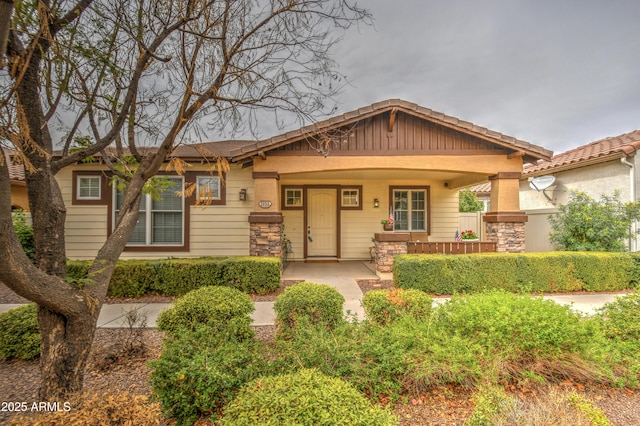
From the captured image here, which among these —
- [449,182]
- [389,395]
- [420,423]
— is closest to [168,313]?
[389,395]

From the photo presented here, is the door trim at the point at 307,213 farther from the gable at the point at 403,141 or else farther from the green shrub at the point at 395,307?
the green shrub at the point at 395,307

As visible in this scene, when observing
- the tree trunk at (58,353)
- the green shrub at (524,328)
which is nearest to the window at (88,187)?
the tree trunk at (58,353)

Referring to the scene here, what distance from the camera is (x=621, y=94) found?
9148 mm

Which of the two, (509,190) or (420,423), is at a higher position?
(509,190)

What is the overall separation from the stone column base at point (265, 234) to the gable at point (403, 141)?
163 centimetres

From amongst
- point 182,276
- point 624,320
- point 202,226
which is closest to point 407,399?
point 624,320

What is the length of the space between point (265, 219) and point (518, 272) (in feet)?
18.6

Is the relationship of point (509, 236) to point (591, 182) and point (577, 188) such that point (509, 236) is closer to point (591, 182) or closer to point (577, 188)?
point (591, 182)

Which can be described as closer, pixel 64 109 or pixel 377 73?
pixel 64 109

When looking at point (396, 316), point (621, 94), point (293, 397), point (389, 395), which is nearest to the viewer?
point (293, 397)

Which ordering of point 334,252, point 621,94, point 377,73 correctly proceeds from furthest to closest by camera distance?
point 334,252, point 621,94, point 377,73

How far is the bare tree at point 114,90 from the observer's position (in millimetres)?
2205

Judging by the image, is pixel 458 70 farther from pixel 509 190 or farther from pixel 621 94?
pixel 621 94

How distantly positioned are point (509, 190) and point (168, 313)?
311 inches
